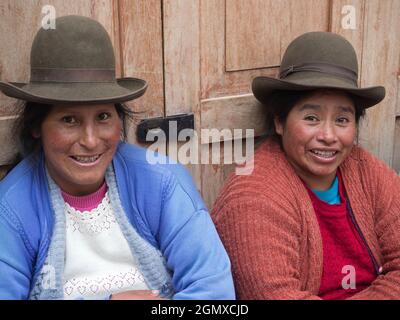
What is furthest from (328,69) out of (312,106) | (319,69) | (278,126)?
(278,126)

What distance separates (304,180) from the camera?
2.60 meters

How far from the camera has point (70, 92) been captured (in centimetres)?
203

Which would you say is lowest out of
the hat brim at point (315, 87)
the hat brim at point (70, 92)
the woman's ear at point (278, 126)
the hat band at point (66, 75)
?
the woman's ear at point (278, 126)

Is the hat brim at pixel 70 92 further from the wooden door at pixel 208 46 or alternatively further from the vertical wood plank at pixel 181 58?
the vertical wood plank at pixel 181 58

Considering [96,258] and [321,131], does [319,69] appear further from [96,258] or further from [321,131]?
[96,258]

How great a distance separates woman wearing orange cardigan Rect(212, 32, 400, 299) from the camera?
2336 mm

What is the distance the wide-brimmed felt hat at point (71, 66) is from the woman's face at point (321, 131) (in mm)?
711

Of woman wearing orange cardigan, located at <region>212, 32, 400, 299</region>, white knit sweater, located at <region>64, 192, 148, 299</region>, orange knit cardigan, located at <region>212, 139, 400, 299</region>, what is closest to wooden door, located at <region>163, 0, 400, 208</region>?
woman wearing orange cardigan, located at <region>212, 32, 400, 299</region>

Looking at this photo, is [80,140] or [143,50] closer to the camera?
[80,140]

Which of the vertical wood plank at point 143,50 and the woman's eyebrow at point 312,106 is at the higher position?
the vertical wood plank at point 143,50

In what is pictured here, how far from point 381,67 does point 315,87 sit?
2.52ft

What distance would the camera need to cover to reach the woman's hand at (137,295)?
2.13 m

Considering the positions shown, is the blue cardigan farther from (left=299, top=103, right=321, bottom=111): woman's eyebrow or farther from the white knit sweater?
(left=299, top=103, right=321, bottom=111): woman's eyebrow
